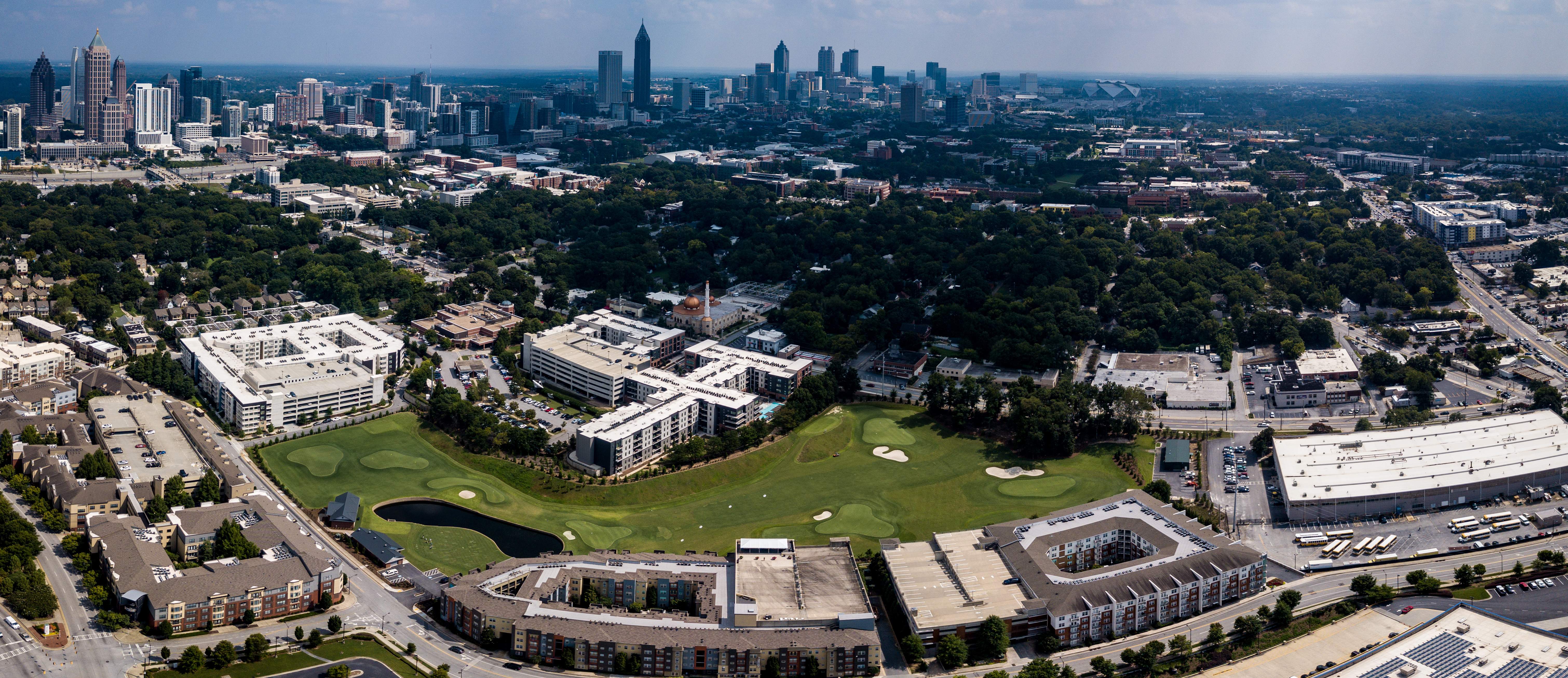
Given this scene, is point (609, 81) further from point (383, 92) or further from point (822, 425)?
point (822, 425)

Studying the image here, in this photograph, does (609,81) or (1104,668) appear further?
(609,81)

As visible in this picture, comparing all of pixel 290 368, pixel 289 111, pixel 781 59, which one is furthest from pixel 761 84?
pixel 290 368

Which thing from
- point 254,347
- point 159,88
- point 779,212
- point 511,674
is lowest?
point 511,674

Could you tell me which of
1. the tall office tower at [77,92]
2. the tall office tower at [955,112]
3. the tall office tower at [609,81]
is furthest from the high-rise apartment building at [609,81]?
the tall office tower at [77,92]

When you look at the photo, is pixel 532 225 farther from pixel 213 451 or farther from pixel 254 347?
pixel 213 451

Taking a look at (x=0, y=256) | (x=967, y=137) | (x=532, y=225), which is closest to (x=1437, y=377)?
(x=532, y=225)
